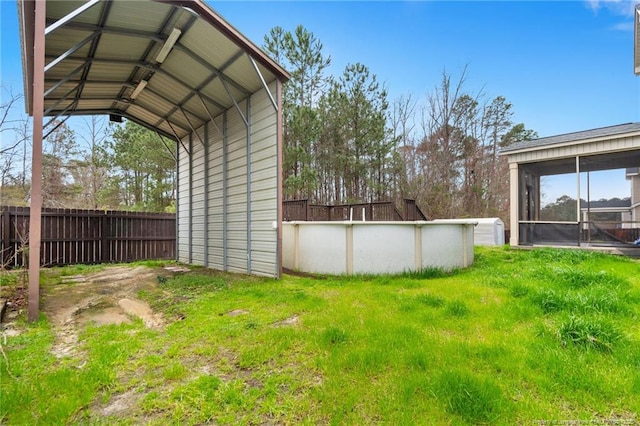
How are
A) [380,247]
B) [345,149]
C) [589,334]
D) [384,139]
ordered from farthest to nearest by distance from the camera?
[345,149], [384,139], [380,247], [589,334]

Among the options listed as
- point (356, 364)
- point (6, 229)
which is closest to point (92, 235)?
point (6, 229)

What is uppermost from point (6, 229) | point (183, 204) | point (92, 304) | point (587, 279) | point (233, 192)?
point (233, 192)

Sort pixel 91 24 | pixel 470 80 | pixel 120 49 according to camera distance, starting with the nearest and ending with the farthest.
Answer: pixel 91 24 → pixel 120 49 → pixel 470 80

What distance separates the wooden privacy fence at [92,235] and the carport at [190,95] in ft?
4.55

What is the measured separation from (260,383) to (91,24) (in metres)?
6.27

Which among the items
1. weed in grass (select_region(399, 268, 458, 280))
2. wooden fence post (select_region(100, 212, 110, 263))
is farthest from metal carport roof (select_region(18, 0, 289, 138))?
weed in grass (select_region(399, 268, 458, 280))

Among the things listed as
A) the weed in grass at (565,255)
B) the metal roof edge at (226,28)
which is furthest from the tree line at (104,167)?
the weed in grass at (565,255)

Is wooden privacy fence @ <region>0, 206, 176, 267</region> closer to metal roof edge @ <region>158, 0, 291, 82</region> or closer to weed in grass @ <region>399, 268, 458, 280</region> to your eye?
metal roof edge @ <region>158, 0, 291, 82</region>

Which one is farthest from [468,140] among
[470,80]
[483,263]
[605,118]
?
[483,263]

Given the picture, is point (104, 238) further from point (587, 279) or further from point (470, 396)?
point (587, 279)

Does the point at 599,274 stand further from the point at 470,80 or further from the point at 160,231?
the point at 470,80

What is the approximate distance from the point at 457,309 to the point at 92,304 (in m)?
5.11

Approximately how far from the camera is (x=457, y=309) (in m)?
3.54

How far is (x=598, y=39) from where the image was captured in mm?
12680
